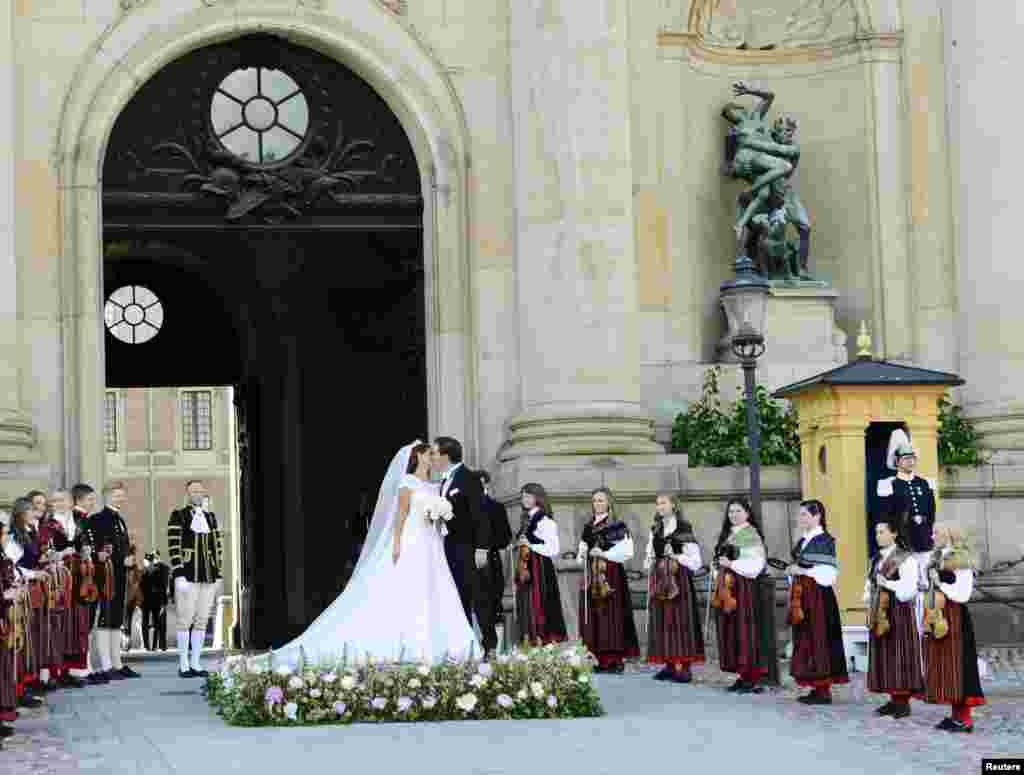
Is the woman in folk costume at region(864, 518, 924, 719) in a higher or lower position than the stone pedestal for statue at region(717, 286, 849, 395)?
lower

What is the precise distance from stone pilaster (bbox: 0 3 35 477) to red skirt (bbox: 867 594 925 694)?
933 centimetres

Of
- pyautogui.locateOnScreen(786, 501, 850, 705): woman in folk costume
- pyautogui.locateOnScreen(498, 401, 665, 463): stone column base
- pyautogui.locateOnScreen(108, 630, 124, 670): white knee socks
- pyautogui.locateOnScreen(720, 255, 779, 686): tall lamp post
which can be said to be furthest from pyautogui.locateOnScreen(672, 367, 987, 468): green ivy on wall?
pyautogui.locateOnScreen(108, 630, 124, 670): white knee socks

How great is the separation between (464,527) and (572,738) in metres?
3.47

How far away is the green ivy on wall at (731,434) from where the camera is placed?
23.9 m

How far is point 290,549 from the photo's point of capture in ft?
→ 106

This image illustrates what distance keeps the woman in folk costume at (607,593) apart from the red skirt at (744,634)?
65.4 inches

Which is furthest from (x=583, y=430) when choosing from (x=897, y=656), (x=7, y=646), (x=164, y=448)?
(x=164, y=448)

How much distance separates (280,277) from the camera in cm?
3347

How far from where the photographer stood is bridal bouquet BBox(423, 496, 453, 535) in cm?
1747

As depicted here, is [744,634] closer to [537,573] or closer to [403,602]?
[537,573]

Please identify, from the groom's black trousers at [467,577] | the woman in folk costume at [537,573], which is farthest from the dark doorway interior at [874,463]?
the groom's black trousers at [467,577]

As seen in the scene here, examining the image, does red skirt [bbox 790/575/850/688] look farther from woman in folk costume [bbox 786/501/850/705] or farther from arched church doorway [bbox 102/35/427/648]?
arched church doorway [bbox 102/35/427/648]

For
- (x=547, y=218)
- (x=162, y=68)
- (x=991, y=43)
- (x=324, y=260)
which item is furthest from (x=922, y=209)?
(x=324, y=260)

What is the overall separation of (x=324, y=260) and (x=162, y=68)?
8.73 meters
